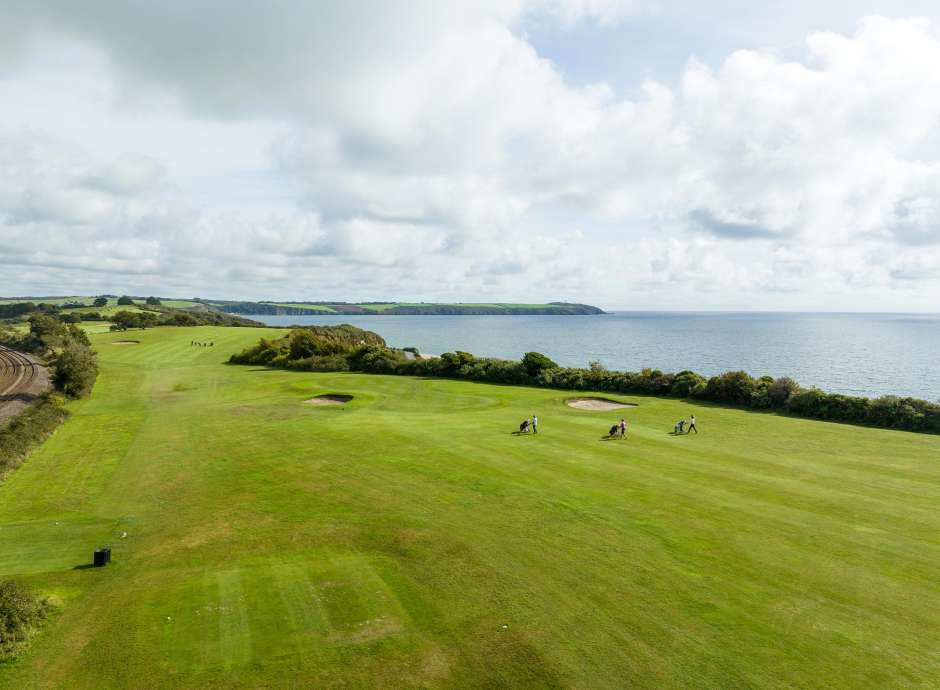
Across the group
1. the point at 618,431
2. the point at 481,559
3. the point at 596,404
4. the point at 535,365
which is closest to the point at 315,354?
the point at 535,365

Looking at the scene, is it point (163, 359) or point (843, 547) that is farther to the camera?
point (163, 359)

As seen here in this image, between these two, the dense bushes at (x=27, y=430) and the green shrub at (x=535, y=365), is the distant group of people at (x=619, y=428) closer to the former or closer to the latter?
the green shrub at (x=535, y=365)

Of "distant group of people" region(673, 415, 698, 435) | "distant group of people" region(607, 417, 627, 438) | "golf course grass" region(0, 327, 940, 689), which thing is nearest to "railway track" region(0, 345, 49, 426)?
"golf course grass" region(0, 327, 940, 689)

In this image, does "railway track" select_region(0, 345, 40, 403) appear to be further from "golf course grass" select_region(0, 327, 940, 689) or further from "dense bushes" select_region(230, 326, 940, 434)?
"dense bushes" select_region(230, 326, 940, 434)

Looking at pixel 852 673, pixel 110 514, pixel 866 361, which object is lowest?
pixel 110 514

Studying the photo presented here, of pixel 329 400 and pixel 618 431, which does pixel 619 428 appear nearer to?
pixel 618 431

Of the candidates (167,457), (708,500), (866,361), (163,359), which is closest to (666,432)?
(708,500)

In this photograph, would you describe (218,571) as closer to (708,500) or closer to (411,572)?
(411,572)
